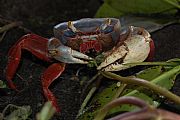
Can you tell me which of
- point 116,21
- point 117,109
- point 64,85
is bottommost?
point 64,85

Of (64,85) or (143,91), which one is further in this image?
(64,85)

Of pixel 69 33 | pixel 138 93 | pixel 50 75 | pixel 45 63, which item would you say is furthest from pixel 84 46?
pixel 138 93

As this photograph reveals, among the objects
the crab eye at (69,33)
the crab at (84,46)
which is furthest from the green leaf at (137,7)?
the crab eye at (69,33)

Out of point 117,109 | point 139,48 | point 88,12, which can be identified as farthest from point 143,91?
point 88,12

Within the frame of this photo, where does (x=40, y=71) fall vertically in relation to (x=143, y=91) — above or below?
below

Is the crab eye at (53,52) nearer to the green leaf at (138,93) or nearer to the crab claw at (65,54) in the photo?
the crab claw at (65,54)

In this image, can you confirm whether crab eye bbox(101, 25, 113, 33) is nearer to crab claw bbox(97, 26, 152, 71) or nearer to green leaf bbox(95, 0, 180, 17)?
crab claw bbox(97, 26, 152, 71)

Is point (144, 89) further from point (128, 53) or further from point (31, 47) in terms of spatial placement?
point (31, 47)

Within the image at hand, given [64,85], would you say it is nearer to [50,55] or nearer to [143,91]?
[50,55]
